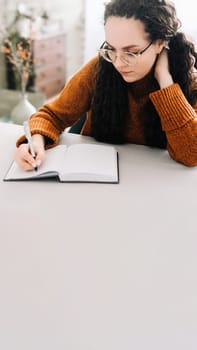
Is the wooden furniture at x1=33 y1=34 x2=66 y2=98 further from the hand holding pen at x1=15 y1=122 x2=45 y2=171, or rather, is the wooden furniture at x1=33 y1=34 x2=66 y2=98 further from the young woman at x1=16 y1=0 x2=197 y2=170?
the hand holding pen at x1=15 y1=122 x2=45 y2=171

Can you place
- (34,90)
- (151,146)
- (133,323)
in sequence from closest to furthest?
(133,323), (151,146), (34,90)

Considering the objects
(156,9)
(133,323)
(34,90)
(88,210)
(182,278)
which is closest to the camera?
(133,323)

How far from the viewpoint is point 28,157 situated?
111cm

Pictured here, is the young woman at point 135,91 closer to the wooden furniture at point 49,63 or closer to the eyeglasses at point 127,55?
the eyeglasses at point 127,55

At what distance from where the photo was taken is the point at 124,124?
4.44 ft

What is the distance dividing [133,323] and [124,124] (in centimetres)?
82

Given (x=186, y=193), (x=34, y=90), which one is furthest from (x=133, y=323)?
(x=34, y=90)

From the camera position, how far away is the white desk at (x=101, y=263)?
64 cm

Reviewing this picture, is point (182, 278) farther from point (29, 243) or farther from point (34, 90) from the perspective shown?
point (34, 90)

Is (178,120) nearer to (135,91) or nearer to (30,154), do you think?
(135,91)

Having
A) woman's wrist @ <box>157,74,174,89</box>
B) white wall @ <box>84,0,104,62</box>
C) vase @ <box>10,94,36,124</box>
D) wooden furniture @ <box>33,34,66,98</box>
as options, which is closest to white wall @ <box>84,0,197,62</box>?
white wall @ <box>84,0,104,62</box>

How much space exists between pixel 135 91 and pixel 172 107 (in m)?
0.19

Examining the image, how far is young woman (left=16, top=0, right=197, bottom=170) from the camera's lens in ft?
3.57

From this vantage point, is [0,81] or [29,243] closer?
[29,243]
